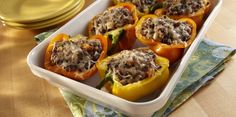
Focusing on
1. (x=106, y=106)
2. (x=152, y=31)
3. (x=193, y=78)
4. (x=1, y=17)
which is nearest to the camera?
(x=106, y=106)

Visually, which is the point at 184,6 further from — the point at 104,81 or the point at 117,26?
the point at 104,81

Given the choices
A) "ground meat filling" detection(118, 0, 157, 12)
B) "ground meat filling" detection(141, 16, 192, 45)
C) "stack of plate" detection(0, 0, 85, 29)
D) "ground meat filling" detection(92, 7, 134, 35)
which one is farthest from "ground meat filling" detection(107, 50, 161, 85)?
"stack of plate" detection(0, 0, 85, 29)

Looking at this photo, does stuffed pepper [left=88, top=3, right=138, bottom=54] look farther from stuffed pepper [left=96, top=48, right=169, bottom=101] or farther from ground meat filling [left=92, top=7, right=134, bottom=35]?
stuffed pepper [left=96, top=48, right=169, bottom=101]

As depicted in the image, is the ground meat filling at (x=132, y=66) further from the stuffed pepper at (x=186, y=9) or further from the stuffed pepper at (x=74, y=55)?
the stuffed pepper at (x=186, y=9)

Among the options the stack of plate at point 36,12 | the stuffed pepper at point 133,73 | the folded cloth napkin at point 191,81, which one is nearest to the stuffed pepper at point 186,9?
the folded cloth napkin at point 191,81

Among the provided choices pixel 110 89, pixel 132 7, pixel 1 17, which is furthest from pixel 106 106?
pixel 1 17

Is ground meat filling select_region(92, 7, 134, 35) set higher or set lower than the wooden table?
higher

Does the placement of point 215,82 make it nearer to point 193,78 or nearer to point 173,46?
point 193,78
